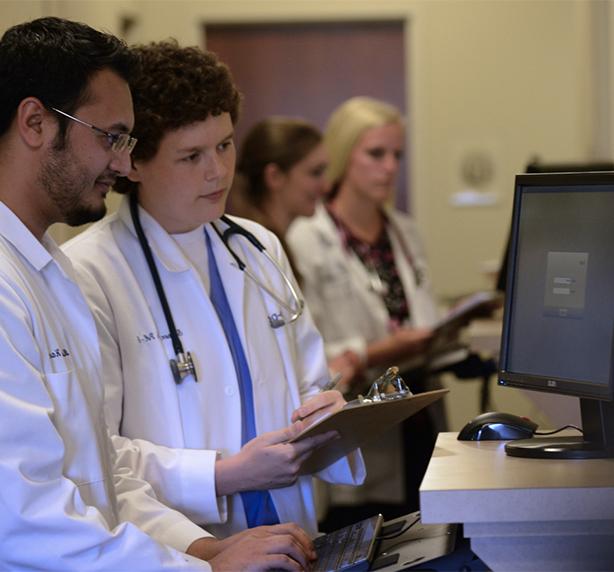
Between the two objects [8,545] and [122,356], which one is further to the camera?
[122,356]

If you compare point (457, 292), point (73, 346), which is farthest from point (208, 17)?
point (73, 346)

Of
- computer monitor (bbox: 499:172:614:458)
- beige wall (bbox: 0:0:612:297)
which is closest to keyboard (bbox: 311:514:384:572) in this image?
computer monitor (bbox: 499:172:614:458)

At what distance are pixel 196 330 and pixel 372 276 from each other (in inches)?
71.4

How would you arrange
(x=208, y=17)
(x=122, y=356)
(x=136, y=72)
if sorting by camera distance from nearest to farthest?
(x=136, y=72)
(x=122, y=356)
(x=208, y=17)

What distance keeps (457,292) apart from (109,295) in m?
3.64

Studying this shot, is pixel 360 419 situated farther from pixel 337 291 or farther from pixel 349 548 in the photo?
pixel 337 291

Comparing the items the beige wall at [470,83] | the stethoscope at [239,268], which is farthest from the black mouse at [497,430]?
the beige wall at [470,83]

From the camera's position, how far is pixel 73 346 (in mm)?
1445

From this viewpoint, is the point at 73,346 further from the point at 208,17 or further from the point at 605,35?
the point at 208,17

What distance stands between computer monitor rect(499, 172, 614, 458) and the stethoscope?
1.61ft

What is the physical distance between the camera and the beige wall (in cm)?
510

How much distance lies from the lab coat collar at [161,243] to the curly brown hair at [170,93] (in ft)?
0.36

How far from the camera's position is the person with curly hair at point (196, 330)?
5.52 feet

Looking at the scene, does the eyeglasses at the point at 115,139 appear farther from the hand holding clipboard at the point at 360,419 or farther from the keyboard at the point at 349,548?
the keyboard at the point at 349,548
